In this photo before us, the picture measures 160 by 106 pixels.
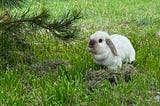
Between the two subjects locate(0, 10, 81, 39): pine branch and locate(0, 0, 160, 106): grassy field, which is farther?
locate(0, 10, 81, 39): pine branch

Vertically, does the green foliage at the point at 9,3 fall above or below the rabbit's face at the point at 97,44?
above

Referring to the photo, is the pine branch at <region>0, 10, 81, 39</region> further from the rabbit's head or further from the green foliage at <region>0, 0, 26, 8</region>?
the rabbit's head

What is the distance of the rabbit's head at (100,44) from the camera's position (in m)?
5.42

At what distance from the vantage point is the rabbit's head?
542 cm

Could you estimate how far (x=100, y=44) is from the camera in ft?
17.9

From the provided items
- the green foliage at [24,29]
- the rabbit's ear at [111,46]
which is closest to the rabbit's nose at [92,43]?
the rabbit's ear at [111,46]

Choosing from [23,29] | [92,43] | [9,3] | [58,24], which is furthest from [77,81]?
[9,3]

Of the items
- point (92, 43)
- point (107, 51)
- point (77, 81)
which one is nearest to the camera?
point (77, 81)

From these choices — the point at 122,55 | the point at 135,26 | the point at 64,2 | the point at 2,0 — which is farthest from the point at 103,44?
the point at 64,2

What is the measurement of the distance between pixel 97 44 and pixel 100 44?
4cm

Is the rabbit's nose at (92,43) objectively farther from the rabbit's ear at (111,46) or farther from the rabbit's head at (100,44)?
the rabbit's ear at (111,46)

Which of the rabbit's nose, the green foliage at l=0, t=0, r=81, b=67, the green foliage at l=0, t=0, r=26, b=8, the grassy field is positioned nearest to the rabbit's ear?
the rabbit's nose

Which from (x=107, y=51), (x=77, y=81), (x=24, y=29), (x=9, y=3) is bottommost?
(x=77, y=81)

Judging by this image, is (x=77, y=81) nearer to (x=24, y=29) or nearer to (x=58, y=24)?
(x=58, y=24)
